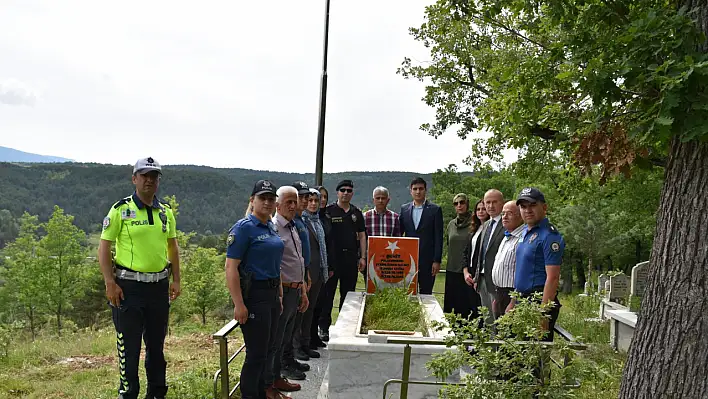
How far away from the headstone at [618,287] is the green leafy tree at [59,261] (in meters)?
30.9

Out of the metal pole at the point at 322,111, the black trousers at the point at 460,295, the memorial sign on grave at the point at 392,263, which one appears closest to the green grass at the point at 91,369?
the memorial sign on grave at the point at 392,263

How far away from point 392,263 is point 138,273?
12.8 feet

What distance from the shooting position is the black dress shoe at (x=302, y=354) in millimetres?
7253

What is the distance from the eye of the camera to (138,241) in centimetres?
498

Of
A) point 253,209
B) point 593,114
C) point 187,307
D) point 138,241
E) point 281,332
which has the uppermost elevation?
point 593,114

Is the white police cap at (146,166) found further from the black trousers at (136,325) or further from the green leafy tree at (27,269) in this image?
the green leafy tree at (27,269)

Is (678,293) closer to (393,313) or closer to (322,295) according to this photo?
(393,313)

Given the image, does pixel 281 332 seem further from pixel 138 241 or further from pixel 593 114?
pixel 593 114

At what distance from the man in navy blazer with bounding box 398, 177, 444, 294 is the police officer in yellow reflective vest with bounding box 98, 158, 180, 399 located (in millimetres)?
4201

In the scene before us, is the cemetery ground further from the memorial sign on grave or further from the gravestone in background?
the memorial sign on grave

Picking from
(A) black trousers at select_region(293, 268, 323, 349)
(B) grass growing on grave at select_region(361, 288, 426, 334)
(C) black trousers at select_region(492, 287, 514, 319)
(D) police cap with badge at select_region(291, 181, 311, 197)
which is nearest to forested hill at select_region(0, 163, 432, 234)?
(A) black trousers at select_region(293, 268, 323, 349)

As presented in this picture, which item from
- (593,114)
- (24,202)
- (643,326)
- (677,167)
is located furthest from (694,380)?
(24,202)

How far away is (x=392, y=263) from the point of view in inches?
318

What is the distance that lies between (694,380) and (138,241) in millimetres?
4213
